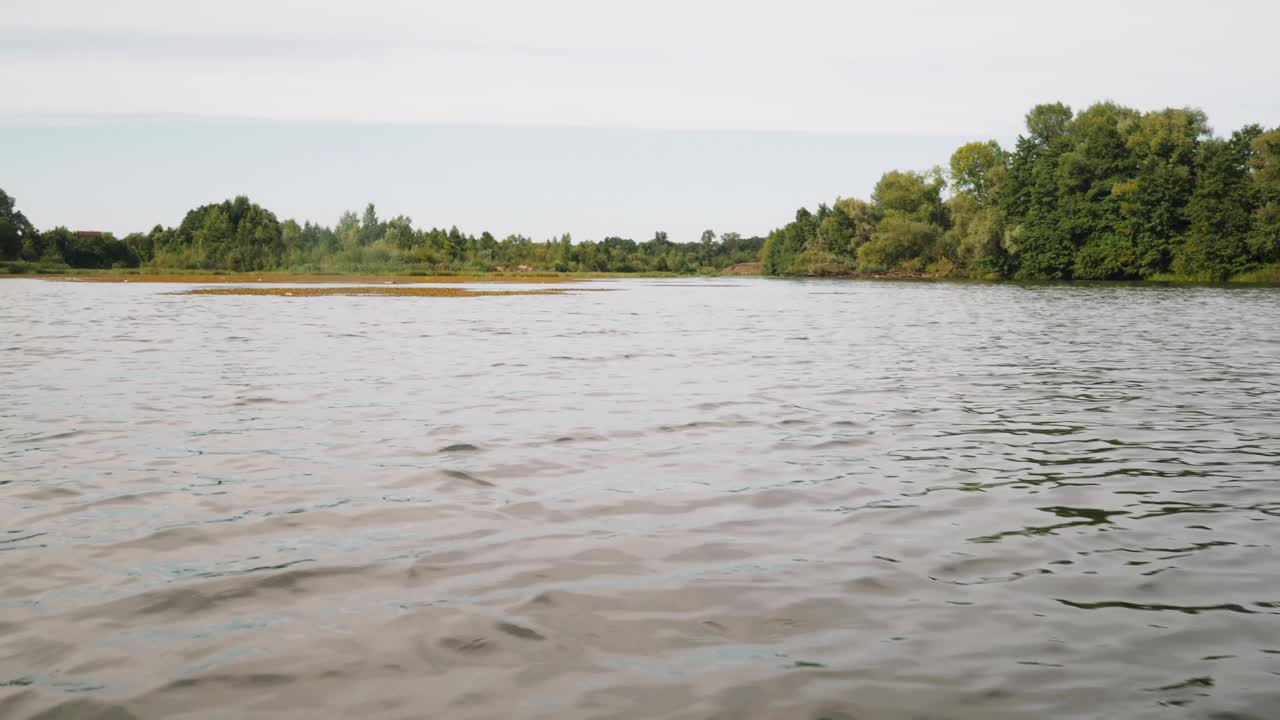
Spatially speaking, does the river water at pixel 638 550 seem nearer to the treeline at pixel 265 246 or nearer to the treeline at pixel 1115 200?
the treeline at pixel 1115 200

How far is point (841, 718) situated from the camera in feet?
14.2

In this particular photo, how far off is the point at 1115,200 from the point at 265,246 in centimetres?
11803

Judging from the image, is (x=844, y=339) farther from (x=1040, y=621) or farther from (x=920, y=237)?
(x=920, y=237)

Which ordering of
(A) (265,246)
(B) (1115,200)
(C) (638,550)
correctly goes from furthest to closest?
(A) (265,246) → (B) (1115,200) → (C) (638,550)

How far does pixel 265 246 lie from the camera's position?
146375 mm

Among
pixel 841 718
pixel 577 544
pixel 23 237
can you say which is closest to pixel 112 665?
pixel 577 544

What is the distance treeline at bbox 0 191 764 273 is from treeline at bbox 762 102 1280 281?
78230mm

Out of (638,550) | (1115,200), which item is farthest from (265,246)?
(638,550)

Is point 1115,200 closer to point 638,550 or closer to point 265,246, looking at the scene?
point 638,550

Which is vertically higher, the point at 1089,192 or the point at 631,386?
the point at 1089,192

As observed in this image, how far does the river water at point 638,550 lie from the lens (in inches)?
183

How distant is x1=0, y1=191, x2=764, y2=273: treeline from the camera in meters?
138

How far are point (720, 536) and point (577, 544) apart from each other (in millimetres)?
1114

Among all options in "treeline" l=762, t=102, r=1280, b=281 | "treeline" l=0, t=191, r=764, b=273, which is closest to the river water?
"treeline" l=762, t=102, r=1280, b=281
